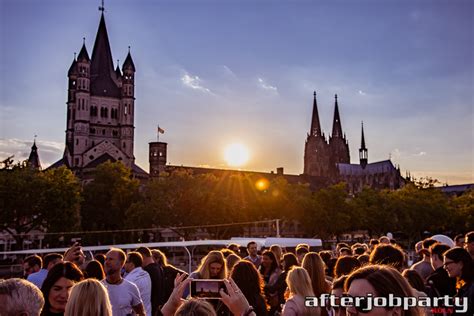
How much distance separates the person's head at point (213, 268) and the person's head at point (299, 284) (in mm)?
1181

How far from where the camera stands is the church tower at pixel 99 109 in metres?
90.6

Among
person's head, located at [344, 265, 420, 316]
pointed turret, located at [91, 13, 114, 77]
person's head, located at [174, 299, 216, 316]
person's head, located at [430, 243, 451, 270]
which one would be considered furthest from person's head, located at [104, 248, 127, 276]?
pointed turret, located at [91, 13, 114, 77]

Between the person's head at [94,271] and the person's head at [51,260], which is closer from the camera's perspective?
the person's head at [94,271]

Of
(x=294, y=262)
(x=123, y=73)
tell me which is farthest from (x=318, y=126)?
(x=294, y=262)

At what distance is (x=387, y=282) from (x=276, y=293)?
5076 mm

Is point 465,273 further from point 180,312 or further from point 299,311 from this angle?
point 180,312

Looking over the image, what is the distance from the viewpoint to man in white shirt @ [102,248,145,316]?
636cm

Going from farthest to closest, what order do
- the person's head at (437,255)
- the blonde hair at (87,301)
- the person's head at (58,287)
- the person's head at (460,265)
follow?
the person's head at (437,255) < the person's head at (460,265) < the person's head at (58,287) < the blonde hair at (87,301)

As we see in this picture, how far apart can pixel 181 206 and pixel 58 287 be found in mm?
53754

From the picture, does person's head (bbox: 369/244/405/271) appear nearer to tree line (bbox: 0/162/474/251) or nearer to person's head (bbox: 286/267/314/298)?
person's head (bbox: 286/267/314/298)

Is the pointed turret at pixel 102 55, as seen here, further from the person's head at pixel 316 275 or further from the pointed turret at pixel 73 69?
the person's head at pixel 316 275

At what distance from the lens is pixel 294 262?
864cm

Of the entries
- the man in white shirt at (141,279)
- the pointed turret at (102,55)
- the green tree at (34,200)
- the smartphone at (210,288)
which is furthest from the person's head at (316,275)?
the pointed turret at (102,55)

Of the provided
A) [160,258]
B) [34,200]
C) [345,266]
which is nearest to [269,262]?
[345,266]
